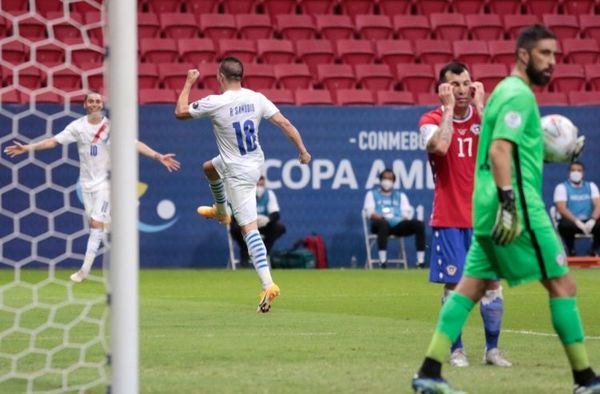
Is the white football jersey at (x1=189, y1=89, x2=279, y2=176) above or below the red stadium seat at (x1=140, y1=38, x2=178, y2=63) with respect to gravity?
below

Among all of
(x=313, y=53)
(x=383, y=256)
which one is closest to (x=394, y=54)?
(x=313, y=53)

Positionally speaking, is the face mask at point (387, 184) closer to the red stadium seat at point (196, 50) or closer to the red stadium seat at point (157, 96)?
the red stadium seat at point (157, 96)

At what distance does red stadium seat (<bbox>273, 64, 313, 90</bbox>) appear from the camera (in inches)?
872

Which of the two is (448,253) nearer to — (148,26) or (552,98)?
(148,26)

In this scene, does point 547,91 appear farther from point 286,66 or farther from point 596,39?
point 286,66

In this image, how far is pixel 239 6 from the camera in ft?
77.7

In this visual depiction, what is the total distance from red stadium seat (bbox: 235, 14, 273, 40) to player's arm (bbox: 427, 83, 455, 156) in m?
14.8

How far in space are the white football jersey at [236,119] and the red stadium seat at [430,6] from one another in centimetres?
1224

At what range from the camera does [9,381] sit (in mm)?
7820

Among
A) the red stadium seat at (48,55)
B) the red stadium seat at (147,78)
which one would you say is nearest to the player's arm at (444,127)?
the red stadium seat at (48,55)

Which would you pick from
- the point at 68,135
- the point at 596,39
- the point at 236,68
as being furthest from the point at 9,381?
the point at 596,39

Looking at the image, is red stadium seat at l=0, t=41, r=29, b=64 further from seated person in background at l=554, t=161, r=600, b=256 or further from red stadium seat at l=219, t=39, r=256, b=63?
seated person in background at l=554, t=161, r=600, b=256

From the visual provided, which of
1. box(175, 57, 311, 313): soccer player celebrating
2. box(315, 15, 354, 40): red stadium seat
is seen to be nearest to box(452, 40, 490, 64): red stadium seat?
box(315, 15, 354, 40): red stadium seat

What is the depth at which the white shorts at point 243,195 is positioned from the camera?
13016mm
